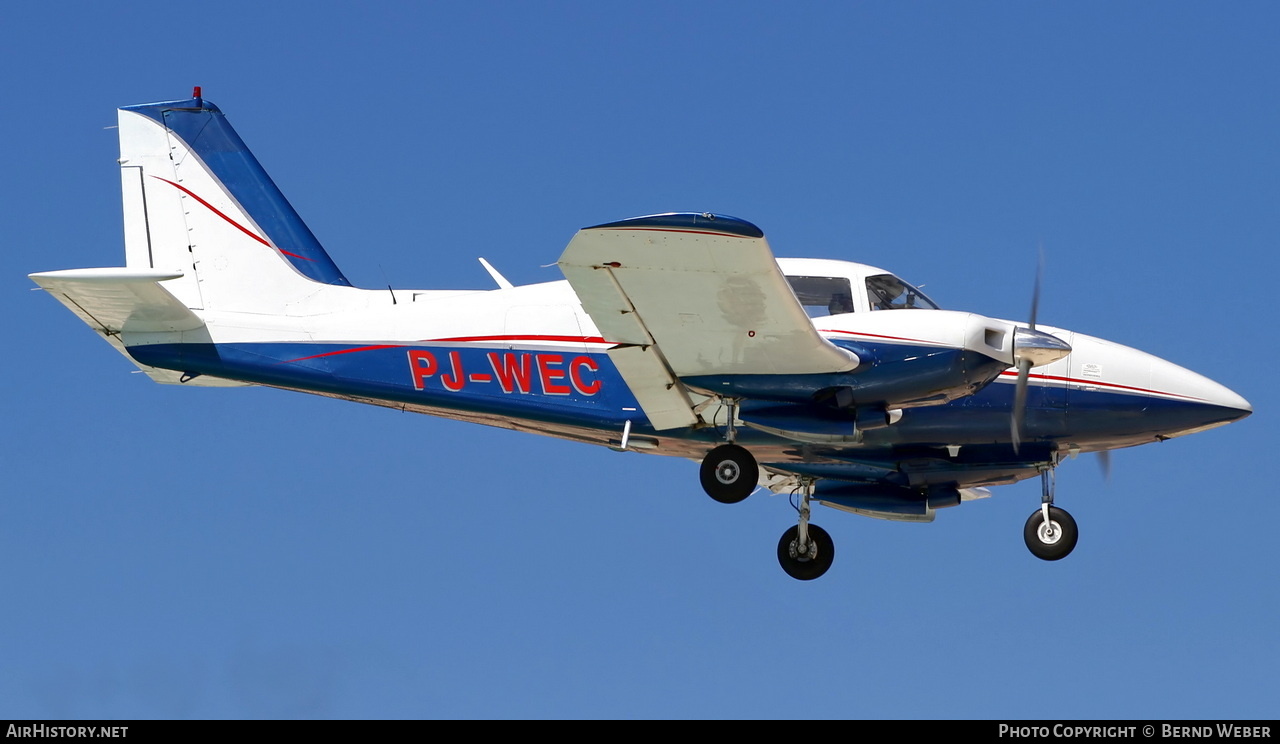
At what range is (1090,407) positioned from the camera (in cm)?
1809

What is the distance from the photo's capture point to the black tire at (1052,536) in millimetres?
18359

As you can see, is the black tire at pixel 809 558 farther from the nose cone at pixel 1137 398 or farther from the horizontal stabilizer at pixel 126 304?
Answer: the horizontal stabilizer at pixel 126 304

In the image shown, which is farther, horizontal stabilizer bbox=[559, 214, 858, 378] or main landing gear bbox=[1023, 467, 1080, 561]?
main landing gear bbox=[1023, 467, 1080, 561]

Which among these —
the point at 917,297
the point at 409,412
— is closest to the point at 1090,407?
the point at 917,297

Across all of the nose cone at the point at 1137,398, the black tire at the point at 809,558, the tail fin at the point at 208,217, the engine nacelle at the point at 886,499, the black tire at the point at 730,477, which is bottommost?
the black tire at the point at 809,558

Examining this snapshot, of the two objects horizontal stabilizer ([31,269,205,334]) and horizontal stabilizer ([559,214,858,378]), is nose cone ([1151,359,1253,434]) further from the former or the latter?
horizontal stabilizer ([31,269,205,334])

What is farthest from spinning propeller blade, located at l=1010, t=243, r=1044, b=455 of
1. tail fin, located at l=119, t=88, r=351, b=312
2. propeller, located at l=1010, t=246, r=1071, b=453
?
tail fin, located at l=119, t=88, r=351, b=312

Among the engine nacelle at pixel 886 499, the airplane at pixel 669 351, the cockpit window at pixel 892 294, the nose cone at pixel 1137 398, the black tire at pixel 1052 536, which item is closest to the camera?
the airplane at pixel 669 351

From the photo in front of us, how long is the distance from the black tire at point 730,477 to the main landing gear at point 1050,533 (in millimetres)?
3560

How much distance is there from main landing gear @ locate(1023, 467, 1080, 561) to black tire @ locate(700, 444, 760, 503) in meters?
3.56

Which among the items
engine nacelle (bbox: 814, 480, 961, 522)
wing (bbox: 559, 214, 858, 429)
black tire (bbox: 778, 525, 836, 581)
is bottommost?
black tire (bbox: 778, 525, 836, 581)

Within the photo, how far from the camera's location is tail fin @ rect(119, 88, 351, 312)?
1981cm

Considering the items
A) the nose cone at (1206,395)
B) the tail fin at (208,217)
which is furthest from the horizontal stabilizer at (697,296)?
the tail fin at (208,217)

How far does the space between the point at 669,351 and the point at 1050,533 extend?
16.9 ft
